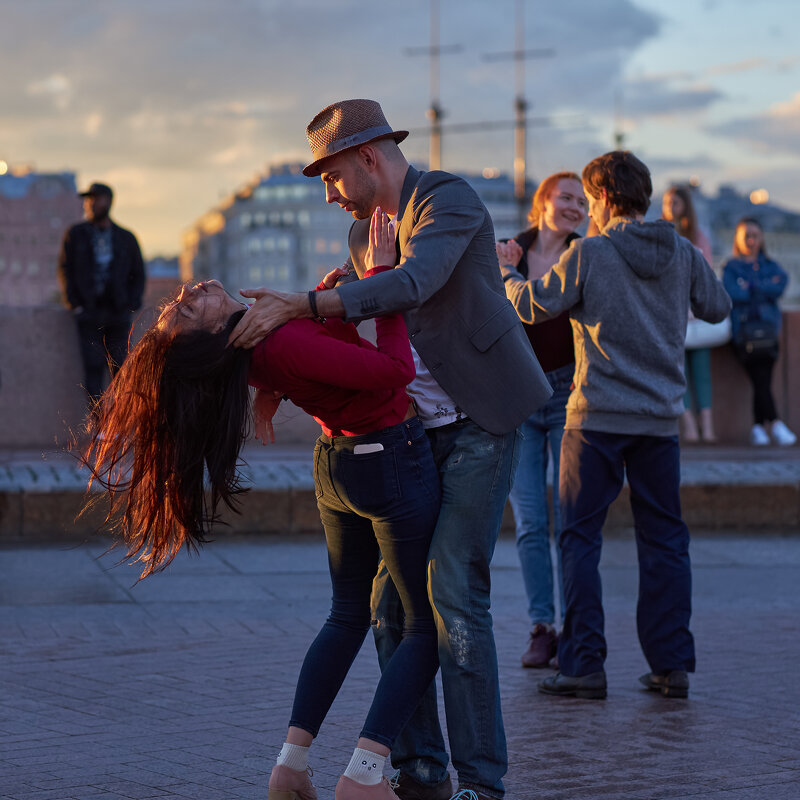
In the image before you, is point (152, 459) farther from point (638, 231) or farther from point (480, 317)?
point (638, 231)

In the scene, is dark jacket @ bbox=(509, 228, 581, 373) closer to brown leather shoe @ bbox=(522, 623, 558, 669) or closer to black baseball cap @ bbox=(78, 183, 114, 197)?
brown leather shoe @ bbox=(522, 623, 558, 669)

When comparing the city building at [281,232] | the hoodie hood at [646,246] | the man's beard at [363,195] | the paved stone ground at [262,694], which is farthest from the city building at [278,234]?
the man's beard at [363,195]

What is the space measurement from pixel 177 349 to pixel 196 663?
2725mm

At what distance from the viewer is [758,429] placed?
13641 millimetres

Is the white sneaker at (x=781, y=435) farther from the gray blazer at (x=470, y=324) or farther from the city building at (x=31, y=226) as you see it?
the city building at (x=31, y=226)

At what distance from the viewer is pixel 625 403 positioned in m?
5.65

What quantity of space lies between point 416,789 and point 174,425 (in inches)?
50.8

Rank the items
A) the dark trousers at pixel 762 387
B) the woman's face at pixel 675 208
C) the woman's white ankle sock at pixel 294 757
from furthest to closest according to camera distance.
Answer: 1. the dark trousers at pixel 762 387
2. the woman's face at pixel 675 208
3. the woman's white ankle sock at pixel 294 757

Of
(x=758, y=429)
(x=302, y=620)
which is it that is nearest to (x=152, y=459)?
(x=302, y=620)

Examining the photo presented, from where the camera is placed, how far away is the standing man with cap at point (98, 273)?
40.3ft

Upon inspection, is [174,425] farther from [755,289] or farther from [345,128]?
[755,289]

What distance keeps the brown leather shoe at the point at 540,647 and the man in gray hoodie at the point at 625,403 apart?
1.53 feet

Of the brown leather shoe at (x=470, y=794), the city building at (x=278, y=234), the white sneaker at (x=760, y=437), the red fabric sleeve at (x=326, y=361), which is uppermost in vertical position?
the city building at (x=278, y=234)

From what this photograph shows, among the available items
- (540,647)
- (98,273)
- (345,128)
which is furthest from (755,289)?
(345,128)
